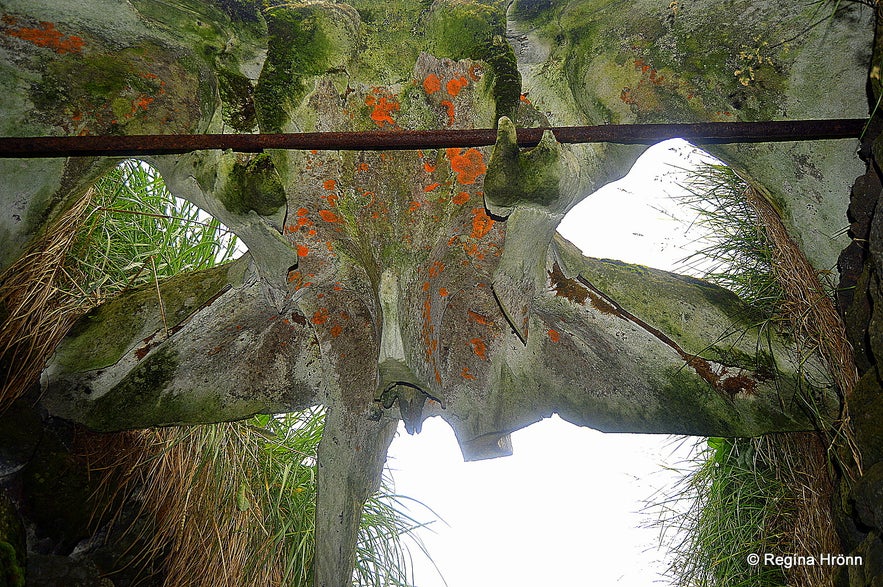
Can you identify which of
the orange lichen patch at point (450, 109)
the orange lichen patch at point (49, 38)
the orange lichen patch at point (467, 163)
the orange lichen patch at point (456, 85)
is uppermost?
the orange lichen patch at point (49, 38)

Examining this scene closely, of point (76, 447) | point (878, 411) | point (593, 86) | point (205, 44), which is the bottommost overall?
point (878, 411)

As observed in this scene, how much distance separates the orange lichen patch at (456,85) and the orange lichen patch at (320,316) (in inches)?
26.0

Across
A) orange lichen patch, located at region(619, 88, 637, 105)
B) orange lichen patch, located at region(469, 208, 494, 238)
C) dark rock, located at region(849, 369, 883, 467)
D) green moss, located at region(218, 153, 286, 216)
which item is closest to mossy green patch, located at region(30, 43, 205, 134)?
green moss, located at region(218, 153, 286, 216)

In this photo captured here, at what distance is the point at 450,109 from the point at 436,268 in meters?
0.40

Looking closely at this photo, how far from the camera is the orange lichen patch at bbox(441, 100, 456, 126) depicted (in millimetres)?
1859

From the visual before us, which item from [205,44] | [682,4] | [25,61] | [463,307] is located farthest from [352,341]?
[682,4]

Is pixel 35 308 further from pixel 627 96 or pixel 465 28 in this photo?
pixel 627 96

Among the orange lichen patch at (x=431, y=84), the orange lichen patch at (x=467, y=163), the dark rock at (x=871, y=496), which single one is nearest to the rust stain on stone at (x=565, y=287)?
the orange lichen patch at (x=467, y=163)

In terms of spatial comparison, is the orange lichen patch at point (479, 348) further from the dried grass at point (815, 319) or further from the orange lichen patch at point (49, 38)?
the orange lichen patch at point (49, 38)

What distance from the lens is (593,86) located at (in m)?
1.89

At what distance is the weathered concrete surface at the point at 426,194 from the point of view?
176 cm

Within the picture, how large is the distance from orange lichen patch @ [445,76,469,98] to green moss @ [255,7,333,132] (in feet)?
0.97

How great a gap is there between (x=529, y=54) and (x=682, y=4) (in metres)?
0.38

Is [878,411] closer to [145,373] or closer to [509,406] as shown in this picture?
A: [509,406]
